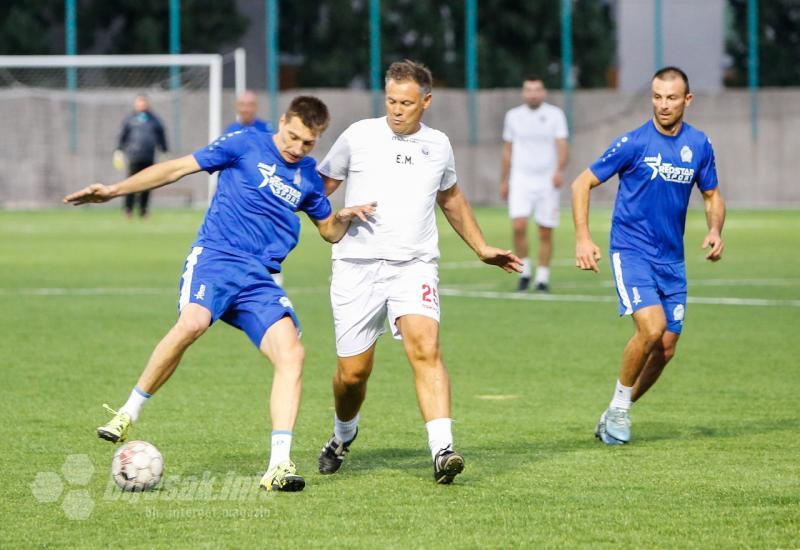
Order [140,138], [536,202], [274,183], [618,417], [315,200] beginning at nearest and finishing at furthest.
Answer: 1. [274,183]
2. [315,200]
3. [618,417]
4. [536,202]
5. [140,138]

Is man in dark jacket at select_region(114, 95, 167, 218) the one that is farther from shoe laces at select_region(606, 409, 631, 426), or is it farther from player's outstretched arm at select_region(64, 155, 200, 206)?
player's outstretched arm at select_region(64, 155, 200, 206)

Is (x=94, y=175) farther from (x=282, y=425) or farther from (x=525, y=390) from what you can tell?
(x=282, y=425)

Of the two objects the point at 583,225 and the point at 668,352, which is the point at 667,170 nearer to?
the point at 583,225

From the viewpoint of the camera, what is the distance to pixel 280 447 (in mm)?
7031

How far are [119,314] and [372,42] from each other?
26.6 m

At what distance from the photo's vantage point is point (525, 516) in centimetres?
649

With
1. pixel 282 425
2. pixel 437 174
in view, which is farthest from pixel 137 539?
pixel 437 174

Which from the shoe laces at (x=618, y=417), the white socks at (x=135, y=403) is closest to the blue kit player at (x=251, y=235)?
the white socks at (x=135, y=403)

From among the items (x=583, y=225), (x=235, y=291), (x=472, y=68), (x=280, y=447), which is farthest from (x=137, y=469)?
(x=472, y=68)

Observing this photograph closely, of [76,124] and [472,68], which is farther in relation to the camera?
[472,68]

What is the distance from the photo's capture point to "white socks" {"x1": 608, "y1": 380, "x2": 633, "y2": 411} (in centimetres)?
857

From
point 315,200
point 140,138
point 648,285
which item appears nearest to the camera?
point 315,200

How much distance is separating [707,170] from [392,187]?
2.21 metres

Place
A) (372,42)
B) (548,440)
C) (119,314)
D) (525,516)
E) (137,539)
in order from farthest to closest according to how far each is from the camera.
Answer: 1. (372,42)
2. (119,314)
3. (548,440)
4. (525,516)
5. (137,539)
